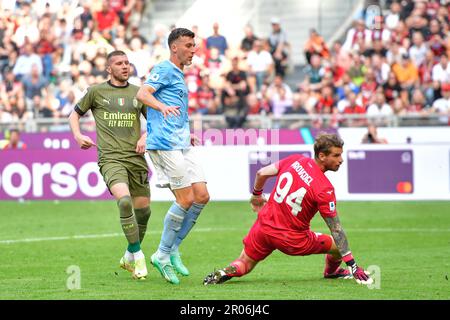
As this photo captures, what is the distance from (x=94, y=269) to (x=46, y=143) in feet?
40.2

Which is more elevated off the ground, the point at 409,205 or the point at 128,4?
the point at 128,4

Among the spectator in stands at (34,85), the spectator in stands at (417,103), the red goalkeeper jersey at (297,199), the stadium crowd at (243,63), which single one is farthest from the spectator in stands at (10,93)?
the red goalkeeper jersey at (297,199)

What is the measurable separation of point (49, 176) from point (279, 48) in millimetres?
7320

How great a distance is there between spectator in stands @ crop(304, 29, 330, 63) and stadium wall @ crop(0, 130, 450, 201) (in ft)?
15.0

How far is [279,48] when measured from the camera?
2695cm

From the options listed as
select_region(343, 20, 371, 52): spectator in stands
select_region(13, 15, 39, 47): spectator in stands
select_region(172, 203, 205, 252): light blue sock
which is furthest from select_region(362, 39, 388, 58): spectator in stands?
select_region(172, 203, 205, 252): light blue sock

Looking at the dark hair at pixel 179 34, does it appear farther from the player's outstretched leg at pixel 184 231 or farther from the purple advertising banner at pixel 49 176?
the purple advertising banner at pixel 49 176

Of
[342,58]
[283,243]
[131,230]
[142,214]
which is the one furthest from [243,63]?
[283,243]

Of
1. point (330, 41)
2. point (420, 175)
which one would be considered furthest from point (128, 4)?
point (420, 175)

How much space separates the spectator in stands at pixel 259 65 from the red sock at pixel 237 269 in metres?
16.3

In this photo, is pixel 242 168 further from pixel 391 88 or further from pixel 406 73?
pixel 406 73

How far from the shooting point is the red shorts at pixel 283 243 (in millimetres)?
10117

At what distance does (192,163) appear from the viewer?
424 inches
